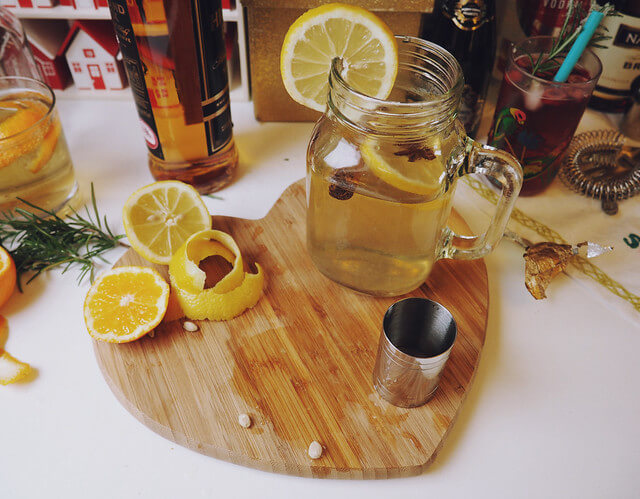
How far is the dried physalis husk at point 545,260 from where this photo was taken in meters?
0.80

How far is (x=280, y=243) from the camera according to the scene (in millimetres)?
876

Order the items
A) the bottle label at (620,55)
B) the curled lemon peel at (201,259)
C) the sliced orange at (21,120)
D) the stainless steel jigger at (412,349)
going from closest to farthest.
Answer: the stainless steel jigger at (412,349) → the curled lemon peel at (201,259) → the sliced orange at (21,120) → the bottle label at (620,55)

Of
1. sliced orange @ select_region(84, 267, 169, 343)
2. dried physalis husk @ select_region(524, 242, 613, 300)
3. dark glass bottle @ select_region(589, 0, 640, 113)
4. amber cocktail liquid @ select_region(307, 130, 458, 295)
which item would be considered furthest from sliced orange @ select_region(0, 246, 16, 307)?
dark glass bottle @ select_region(589, 0, 640, 113)

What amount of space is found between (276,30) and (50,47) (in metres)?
0.48

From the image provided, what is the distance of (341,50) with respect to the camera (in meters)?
0.68

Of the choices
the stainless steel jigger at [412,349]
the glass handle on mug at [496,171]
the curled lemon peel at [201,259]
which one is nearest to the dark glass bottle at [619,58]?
the glass handle on mug at [496,171]

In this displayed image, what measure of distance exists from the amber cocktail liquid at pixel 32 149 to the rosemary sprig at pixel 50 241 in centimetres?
3

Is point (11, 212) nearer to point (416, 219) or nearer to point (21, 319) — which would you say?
point (21, 319)

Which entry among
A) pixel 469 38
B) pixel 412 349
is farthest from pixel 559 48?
pixel 412 349

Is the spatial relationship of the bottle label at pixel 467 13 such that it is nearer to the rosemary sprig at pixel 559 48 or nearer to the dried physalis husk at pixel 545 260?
the rosemary sprig at pixel 559 48

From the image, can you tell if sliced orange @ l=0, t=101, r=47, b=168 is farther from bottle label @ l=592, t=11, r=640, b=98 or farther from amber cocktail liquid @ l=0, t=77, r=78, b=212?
bottle label @ l=592, t=11, r=640, b=98

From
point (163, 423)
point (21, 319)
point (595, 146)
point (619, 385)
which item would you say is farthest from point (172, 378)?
point (595, 146)

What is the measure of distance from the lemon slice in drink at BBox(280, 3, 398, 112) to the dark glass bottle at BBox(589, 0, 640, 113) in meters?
0.51

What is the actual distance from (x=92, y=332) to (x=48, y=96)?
0.42m
